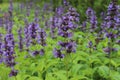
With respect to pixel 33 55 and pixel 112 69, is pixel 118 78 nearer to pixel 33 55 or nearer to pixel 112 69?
pixel 112 69

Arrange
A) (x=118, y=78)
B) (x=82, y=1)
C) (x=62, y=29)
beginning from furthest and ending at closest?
(x=82, y=1)
(x=118, y=78)
(x=62, y=29)

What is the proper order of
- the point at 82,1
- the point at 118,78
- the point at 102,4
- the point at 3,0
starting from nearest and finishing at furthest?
the point at 118,78 → the point at 102,4 → the point at 82,1 → the point at 3,0

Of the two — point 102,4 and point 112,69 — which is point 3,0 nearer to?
point 102,4

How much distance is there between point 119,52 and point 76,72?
4.36 ft

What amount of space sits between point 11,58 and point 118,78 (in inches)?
72.0

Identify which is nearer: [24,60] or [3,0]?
[24,60]

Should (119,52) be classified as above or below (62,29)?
below

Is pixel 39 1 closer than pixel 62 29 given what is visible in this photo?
No

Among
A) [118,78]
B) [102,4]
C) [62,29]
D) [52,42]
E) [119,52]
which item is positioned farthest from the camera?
[102,4]

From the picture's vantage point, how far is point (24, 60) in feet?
21.2

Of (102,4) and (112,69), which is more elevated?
(102,4)

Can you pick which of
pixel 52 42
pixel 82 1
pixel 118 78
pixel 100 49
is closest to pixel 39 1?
pixel 82 1

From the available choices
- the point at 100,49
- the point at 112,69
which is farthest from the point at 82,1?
the point at 112,69

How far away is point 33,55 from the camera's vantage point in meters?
6.38
